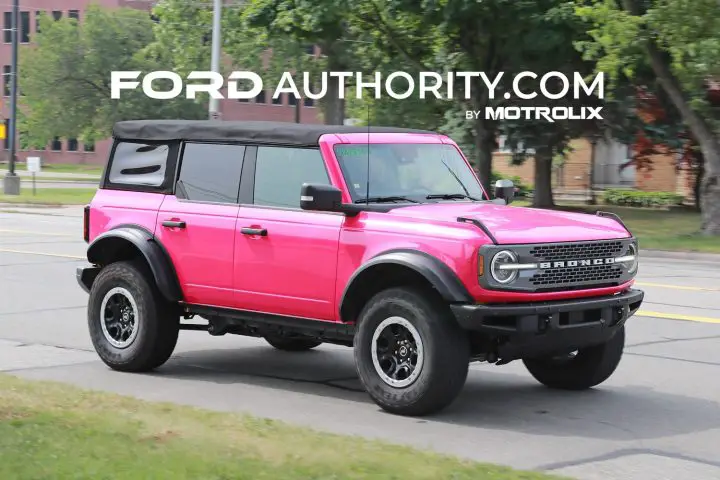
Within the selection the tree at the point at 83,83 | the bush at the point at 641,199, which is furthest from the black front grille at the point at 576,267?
the tree at the point at 83,83

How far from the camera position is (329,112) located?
4888cm

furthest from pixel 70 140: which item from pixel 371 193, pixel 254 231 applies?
pixel 371 193

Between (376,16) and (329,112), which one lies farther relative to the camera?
(329,112)

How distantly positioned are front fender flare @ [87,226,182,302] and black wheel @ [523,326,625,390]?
105 inches

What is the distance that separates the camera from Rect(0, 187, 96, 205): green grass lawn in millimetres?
40562

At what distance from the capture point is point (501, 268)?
25.1 ft

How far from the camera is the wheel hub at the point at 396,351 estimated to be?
795 cm

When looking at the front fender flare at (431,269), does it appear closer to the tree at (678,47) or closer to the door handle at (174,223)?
the door handle at (174,223)

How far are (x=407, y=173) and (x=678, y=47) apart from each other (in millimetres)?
18203

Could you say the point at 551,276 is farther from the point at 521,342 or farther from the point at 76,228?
the point at 76,228

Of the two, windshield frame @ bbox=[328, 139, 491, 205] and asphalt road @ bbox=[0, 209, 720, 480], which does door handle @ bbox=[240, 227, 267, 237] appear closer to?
windshield frame @ bbox=[328, 139, 491, 205]

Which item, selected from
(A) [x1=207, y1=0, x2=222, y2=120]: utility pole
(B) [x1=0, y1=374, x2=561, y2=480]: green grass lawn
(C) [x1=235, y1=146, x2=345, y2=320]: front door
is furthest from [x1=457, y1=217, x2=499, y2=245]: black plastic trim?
(A) [x1=207, y1=0, x2=222, y2=120]: utility pole

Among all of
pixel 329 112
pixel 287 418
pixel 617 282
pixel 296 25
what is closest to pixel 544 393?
pixel 617 282

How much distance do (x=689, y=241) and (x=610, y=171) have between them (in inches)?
1197
